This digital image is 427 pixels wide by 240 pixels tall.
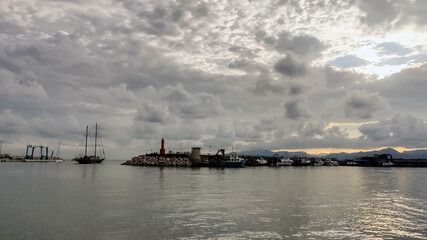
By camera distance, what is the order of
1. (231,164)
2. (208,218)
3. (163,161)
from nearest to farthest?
(208,218)
(231,164)
(163,161)

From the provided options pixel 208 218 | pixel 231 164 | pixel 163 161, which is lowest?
pixel 208 218

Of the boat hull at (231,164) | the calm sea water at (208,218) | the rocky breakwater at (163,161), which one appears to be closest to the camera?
the calm sea water at (208,218)

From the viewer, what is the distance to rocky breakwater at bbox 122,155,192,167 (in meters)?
167

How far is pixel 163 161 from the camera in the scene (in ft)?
566

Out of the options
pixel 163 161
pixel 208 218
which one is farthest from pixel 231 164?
pixel 208 218

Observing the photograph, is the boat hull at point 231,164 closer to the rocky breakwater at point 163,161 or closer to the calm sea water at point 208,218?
the rocky breakwater at point 163,161

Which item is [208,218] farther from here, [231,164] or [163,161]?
[163,161]

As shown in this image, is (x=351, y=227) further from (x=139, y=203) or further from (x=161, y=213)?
(x=139, y=203)

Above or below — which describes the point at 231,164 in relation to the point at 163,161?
below

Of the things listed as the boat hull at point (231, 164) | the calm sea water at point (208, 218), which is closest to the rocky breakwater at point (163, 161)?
the boat hull at point (231, 164)

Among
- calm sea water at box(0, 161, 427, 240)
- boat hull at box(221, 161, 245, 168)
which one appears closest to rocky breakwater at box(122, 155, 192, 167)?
boat hull at box(221, 161, 245, 168)

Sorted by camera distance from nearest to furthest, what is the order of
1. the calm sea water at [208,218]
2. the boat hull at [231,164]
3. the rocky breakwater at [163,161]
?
the calm sea water at [208,218] → the boat hull at [231,164] → the rocky breakwater at [163,161]

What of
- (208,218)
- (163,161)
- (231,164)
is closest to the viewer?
(208,218)

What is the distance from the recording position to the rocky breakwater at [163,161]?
167250 millimetres
